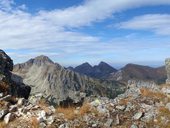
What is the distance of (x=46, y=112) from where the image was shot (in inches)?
883

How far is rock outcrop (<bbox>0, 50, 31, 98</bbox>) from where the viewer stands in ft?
89.5

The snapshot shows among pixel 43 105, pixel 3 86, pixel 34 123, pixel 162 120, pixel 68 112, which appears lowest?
pixel 162 120

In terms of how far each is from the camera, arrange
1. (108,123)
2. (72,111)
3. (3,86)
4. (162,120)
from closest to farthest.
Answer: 1. (108,123)
2. (162,120)
3. (72,111)
4. (3,86)

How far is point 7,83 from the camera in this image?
27.9 meters

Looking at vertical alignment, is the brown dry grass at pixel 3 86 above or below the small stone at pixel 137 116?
above

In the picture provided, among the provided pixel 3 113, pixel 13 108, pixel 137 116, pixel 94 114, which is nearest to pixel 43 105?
pixel 13 108

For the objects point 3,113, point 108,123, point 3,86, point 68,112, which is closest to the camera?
point 108,123

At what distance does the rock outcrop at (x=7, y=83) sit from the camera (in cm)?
2728

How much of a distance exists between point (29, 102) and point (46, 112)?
2781 mm

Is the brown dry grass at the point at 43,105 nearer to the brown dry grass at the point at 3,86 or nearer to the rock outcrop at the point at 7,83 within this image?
the rock outcrop at the point at 7,83

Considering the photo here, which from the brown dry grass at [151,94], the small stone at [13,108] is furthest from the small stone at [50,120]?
the brown dry grass at [151,94]

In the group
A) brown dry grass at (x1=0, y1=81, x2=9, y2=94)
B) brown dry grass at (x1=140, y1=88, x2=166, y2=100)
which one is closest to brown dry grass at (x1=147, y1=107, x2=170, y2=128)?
brown dry grass at (x1=140, y1=88, x2=166, y2=100)

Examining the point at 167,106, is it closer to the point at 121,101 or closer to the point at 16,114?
the point at 121,101

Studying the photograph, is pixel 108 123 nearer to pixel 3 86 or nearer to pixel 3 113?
pixel 3 113
